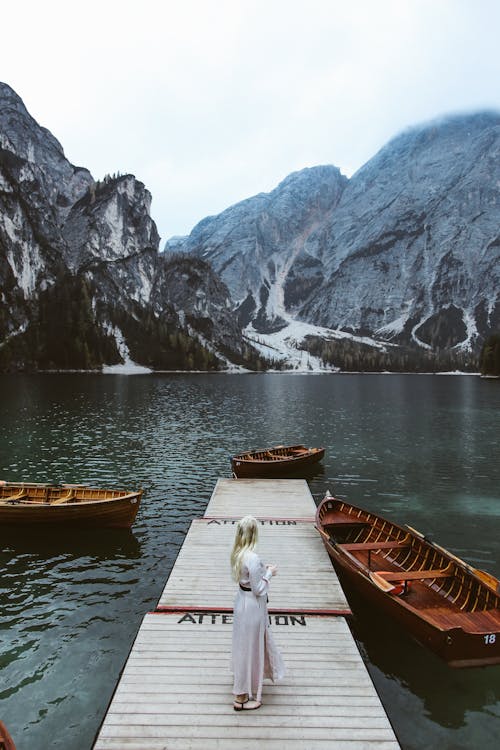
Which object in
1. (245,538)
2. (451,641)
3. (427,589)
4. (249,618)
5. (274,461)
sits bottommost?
(427,589)

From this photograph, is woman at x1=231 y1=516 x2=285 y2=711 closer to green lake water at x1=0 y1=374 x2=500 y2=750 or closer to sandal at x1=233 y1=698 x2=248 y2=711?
sandal at x1=233 y1=698 x2=248 y2=711

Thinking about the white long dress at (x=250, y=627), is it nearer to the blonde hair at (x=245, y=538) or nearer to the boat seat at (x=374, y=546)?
the blonde hair at (x=245, y=538)

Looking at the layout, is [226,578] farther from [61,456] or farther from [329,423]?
[329,423]

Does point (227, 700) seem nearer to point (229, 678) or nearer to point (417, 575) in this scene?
point (229, 678)

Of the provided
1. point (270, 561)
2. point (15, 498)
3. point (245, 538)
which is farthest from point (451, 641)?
point (15, 498)

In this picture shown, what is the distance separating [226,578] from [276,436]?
39771mm

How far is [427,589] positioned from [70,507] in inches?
622

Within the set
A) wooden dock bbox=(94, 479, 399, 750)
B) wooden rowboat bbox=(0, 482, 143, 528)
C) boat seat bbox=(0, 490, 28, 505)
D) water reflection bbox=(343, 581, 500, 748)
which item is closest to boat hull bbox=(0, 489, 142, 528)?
wooden rowboat bbox=(0, 482, 143, 528)

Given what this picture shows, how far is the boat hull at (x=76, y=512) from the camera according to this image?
2253cm

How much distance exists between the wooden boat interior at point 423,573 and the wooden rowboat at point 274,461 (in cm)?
1434

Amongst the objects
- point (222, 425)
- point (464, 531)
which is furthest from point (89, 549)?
point (222, 425)

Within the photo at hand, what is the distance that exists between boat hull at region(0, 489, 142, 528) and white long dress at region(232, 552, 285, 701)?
14812 mm

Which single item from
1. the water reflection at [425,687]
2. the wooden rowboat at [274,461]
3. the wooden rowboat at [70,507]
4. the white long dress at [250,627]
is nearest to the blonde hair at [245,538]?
the white long dress at [250,627]

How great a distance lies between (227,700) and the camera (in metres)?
9.91
